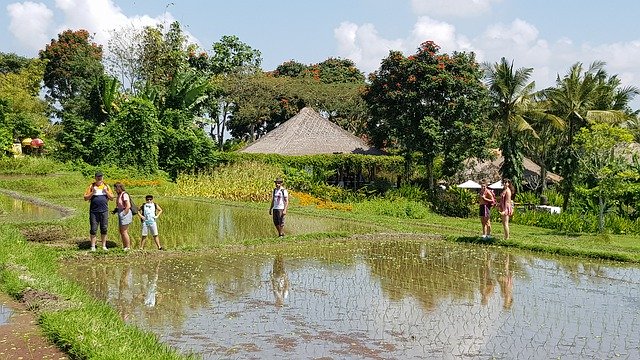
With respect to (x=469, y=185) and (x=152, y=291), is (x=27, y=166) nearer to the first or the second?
(x=469, y=185)

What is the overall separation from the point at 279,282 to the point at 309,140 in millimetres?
25357

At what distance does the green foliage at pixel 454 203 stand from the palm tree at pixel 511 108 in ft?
22.2

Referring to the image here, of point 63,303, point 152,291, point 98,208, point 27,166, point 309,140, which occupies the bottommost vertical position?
point 152,291

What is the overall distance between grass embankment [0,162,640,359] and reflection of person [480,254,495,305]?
128 inches

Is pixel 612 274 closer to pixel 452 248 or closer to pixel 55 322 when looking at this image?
pixel 452 248

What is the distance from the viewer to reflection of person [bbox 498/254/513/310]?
32.7 feet

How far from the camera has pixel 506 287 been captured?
1120 cm

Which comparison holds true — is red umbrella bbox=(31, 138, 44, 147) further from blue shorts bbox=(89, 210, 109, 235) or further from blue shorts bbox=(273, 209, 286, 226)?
blue shorts bbox=(89, 210, 109, 235)

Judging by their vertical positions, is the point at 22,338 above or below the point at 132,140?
below

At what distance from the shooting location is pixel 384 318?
8.68 metres

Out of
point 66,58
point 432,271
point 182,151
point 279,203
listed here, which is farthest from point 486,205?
point 66,58

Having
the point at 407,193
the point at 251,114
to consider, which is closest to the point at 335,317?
the point at 407,193

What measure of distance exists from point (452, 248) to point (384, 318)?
7461mm

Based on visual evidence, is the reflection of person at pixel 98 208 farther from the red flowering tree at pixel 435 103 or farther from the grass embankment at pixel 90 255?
the red flowering tree at pixel 435 103
